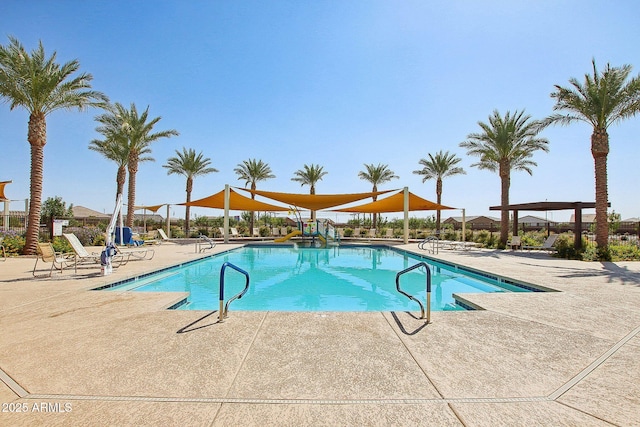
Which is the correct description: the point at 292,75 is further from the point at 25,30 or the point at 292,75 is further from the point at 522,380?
the point at 522,380

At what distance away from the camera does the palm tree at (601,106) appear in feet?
38.4

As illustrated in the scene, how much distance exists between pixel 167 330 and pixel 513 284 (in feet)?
22.5

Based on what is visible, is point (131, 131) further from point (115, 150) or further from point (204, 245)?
point (204, 245)

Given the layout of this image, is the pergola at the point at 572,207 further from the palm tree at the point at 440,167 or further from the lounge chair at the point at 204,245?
the lounge chair at the point at 204,245

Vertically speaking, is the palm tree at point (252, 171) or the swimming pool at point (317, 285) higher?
the palm tree at point (252, 171)

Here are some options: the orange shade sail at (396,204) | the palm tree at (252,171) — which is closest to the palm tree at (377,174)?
the orange shade sail at (396,204)

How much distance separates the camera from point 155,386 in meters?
2.28

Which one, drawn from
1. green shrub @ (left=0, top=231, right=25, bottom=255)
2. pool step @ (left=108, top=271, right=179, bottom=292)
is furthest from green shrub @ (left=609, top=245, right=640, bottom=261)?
green shrub @ (left=0, top=231, right=25, bottom=255)

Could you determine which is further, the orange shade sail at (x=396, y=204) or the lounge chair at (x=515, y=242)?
the orange shade sail at (x=396, y=204)

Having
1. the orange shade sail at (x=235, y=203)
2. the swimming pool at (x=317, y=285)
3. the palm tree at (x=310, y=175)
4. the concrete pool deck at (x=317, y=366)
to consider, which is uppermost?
the palm tree at (x=310, y=175)

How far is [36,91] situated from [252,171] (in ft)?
54.4

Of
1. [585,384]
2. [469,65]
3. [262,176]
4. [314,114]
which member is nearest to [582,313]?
[585,384]

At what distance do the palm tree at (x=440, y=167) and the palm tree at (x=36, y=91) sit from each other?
2300 cm

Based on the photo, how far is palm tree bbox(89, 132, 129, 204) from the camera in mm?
19122
